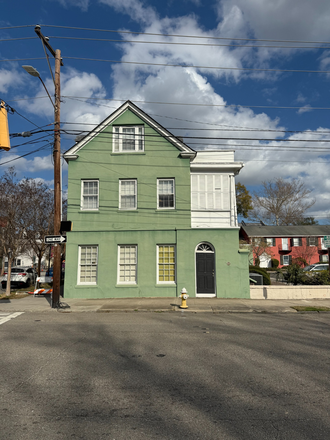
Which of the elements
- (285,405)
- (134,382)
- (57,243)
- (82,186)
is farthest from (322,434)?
(82,186)

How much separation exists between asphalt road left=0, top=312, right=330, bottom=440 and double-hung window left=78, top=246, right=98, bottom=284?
22.6ft

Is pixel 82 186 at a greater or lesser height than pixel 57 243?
greater

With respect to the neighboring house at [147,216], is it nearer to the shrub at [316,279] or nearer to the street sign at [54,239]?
the street sign at [54,239]

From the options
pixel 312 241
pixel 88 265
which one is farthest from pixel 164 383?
pixel 312 241

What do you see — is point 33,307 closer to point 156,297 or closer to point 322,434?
point 156,297

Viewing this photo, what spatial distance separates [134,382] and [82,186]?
13517mm

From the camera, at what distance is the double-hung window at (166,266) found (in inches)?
661

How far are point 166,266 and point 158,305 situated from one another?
2.88 m

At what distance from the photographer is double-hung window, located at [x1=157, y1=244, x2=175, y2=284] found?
16.8 metres

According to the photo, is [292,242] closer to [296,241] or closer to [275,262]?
[296,241]

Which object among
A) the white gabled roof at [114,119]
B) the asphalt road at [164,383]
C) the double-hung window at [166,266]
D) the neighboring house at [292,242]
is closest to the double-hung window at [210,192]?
the white gabled roof at [114,119]

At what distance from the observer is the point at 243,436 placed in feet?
12.7

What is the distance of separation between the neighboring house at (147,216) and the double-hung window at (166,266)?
53mm

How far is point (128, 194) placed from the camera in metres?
17.5
